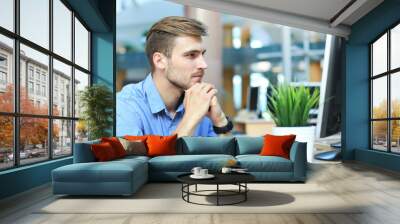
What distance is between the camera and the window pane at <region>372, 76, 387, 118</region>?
7219 millimetres

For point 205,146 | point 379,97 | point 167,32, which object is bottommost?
point 205,146

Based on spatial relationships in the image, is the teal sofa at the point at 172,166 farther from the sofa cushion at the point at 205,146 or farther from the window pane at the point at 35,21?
the window pane at the point at 35,21

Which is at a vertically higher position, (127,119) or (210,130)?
(127,119)

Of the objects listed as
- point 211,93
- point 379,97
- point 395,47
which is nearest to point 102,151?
point 211,93

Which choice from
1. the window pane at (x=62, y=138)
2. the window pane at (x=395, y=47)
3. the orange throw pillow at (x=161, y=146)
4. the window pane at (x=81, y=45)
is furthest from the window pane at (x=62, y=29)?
the window pane at (x=395, y=47)

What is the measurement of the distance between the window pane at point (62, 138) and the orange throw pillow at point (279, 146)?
9.33 ft

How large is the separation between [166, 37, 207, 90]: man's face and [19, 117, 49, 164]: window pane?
2.54 m

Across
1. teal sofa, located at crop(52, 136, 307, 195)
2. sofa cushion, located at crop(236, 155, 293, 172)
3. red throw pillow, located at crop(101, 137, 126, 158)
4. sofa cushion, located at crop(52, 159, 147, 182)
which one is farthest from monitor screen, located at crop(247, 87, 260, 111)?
sofa cushion, located at crop(52, 159, 147, 182)

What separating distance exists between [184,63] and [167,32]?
638 millimetres

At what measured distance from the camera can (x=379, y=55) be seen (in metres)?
7.50

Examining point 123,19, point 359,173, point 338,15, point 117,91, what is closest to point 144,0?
point 123,19

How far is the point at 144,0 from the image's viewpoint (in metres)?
11.2

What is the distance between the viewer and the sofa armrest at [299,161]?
16.3 ft

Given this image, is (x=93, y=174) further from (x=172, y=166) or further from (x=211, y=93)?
(x=211, y=93)
